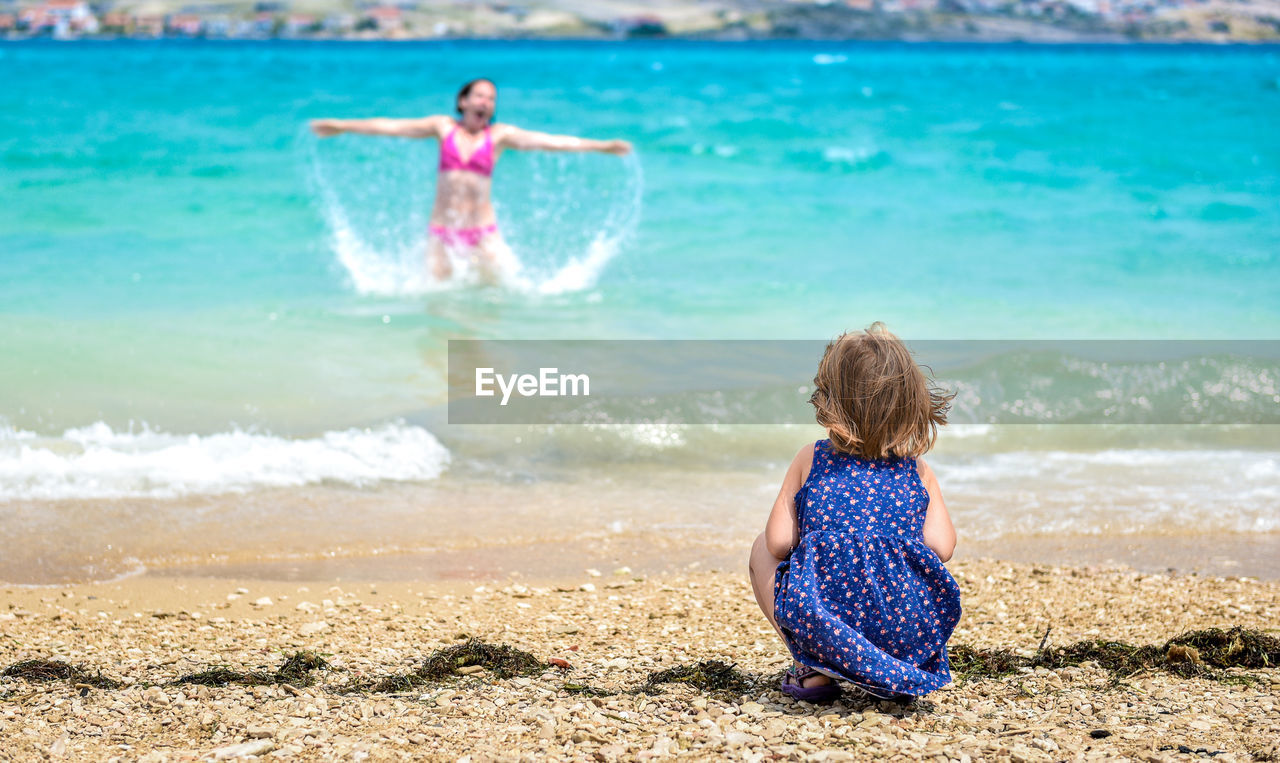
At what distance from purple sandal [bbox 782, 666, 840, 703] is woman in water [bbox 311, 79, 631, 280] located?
5551mm

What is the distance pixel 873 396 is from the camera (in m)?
3.12

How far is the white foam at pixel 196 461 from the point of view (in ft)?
18.7

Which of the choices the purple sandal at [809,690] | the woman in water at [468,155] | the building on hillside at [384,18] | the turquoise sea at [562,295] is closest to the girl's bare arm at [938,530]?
the purple sandal at [809,690]

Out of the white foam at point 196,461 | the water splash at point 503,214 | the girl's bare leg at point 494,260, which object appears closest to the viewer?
the white foam at point 196,461

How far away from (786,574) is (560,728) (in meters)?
0.71

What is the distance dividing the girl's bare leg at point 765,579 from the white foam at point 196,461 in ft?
10.0

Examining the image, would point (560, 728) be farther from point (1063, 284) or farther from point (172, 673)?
point (1063, 284)

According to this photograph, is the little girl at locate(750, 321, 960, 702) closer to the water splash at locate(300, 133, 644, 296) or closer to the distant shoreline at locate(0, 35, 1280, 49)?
the water splash at locate(300, 133, 644, 296)

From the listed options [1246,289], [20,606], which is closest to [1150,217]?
[1246,289]

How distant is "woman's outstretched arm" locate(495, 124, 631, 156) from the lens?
8.34 meters

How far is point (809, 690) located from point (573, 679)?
0.73 m

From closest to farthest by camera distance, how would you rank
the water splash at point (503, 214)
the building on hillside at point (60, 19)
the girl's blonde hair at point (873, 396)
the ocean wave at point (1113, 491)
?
1. the girl's blonde hair at point (873, 396)
2. the ocean wave at point (1113, 491)
3. the water splash at point (503, 214)
4. the building on hillside at point (60, 19)

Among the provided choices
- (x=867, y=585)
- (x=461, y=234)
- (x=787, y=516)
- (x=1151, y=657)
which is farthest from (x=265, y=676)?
(x=461, y=234)

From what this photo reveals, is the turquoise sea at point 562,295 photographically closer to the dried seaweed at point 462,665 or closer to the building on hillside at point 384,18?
the dried seaweed at point 462,665
